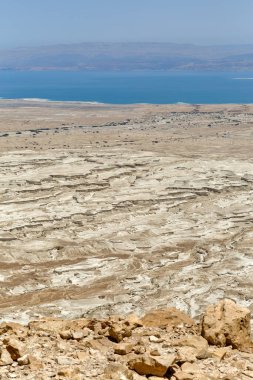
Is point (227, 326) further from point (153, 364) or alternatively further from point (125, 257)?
point (125, 257)

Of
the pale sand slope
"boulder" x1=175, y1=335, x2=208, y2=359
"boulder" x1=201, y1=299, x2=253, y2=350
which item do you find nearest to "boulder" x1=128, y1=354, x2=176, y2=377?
"boulder" x1=175, y1=335, x2=208, y2=359

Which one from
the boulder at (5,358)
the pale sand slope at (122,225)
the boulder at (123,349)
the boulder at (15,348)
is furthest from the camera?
the pale sand slope at (122,225)

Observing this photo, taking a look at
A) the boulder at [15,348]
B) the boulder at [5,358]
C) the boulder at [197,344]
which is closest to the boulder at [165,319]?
the boulder at [197,344]

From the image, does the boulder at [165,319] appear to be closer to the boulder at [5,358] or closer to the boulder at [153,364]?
the boulder at [153,364]

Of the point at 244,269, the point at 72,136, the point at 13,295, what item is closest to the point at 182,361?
the point at 13,295

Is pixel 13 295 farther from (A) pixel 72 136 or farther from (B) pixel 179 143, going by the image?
(A) pixel 72 136

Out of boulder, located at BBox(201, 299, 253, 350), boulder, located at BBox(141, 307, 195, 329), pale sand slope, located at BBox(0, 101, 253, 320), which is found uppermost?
boulder, located at BBox(201, 299, 253, 350)

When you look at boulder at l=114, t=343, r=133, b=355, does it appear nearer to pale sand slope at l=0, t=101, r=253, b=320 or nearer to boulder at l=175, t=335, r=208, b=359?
boulder at l=175, t=335, r=208, b=359
